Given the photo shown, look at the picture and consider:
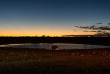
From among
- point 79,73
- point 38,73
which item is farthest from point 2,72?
point 79,73

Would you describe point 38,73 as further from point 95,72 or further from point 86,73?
point 95,72

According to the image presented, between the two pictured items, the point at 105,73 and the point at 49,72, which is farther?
the point at 49,72

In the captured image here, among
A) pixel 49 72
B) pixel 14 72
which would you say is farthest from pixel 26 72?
pixel 49 72

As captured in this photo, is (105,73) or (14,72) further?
(14,72)

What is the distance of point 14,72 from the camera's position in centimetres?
1192

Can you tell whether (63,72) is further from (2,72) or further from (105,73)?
(2,72)

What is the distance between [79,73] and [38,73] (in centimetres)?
305

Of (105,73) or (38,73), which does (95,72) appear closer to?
(105,73)

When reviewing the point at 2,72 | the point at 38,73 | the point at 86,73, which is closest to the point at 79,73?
the point at 86,73

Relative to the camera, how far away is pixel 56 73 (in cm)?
1164

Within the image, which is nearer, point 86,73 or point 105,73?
point 105,73

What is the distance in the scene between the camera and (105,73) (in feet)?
34.8

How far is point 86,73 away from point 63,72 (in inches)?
68.2

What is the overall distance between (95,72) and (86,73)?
2.59ft
